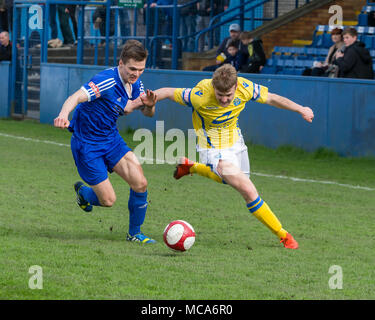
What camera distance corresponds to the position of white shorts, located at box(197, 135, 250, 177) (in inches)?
306

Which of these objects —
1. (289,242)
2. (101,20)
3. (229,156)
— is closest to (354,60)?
(229,156)

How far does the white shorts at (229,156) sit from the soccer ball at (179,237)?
76 cm

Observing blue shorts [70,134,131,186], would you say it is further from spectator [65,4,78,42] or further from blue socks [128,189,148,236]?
spectator [65,4,78,42]

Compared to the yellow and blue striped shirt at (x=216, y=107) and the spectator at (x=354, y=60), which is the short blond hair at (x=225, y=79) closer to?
the yellow and blue striped shirt at (x=216, y=107)

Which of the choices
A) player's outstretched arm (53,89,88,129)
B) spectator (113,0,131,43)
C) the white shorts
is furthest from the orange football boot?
spectator (113,0,131,43)

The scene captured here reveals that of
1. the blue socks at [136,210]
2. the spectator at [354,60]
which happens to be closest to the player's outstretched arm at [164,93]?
the blue socks at [136,210]

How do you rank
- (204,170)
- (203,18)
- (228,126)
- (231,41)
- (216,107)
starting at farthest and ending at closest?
(203,18), (231,41), (204,170), (228,126), (216,107)

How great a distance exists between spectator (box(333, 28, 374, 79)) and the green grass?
2129 millimetres

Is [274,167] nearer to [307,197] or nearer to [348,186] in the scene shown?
[348,186]

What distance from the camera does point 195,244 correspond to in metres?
7.60

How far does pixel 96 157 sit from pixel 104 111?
41 centimetres

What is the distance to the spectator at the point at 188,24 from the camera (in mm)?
20141

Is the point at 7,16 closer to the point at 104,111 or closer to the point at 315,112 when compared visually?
the point at 315,112

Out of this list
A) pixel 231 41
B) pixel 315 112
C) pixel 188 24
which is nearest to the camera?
pixel 315 112
